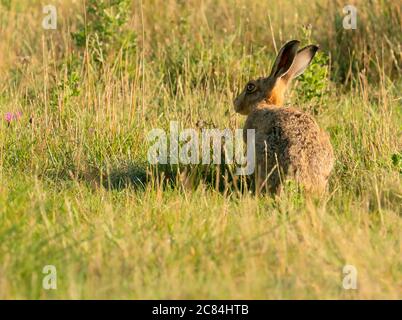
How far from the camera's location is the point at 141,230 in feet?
16.5

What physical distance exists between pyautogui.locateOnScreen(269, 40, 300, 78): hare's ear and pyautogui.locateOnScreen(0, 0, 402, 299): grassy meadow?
1.38ft

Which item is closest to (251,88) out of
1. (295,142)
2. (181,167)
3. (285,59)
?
(285,59)

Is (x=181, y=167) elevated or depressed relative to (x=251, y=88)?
depressed

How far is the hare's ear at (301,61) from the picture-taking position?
24.2 ft

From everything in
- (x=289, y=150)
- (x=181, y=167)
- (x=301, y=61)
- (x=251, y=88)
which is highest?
(x=301, y=61)

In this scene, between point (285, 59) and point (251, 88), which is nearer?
point (285, 59)

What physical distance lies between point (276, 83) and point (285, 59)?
22 cm

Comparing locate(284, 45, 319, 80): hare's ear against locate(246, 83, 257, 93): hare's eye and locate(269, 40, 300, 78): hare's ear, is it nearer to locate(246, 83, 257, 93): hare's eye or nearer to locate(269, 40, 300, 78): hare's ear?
locate(269, 40, 300, 78): hare's ear

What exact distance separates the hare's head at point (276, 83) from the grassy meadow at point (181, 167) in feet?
0.66

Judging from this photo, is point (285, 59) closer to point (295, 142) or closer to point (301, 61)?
point (301, 61)

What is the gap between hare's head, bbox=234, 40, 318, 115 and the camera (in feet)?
24.2

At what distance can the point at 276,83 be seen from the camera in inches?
293

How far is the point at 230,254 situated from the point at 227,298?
0.54 metres

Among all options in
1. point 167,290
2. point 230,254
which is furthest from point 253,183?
point 167,290
